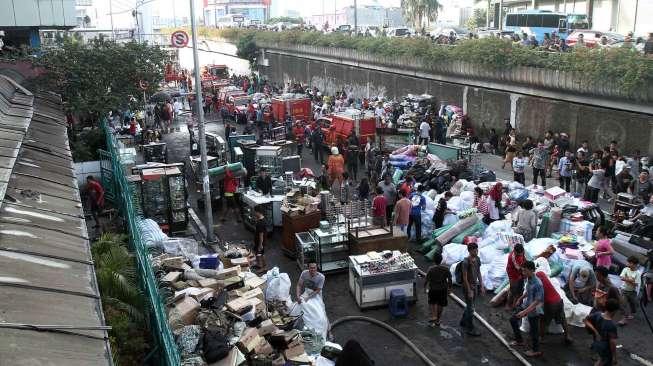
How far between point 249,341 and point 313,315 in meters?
1.53

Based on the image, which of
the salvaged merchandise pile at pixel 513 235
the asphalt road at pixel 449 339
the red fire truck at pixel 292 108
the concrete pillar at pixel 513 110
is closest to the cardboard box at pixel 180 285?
the asphalt road at pixel 449 339

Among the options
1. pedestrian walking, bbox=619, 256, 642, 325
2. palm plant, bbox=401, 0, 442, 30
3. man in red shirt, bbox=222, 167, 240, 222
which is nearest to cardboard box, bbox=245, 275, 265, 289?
man in red shirt, bbox=222, 167, 240, 222

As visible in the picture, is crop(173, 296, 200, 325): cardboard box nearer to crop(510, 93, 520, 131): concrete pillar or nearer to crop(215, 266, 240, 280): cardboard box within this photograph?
crop(215, 266, 240, 280): cardboard box

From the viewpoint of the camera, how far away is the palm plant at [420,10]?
6819 cm

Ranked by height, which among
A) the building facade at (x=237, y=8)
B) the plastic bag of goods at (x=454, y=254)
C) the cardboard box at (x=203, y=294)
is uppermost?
the building facade at (x=237, y=8)

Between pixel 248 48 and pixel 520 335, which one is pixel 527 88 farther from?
pixel 248 48

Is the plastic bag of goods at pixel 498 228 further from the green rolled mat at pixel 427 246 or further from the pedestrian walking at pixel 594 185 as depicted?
the pedestrian walking at pixel 594 185

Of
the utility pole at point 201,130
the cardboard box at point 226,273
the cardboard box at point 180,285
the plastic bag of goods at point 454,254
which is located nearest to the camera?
the cardboard box at point 180,285

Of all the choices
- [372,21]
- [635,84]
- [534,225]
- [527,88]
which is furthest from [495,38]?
[372,21]

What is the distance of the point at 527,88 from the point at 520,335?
17.0 metres

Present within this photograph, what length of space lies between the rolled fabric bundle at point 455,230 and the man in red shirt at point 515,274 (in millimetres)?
3219

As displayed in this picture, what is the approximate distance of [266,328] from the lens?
9.01 meters

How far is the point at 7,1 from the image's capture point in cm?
2359

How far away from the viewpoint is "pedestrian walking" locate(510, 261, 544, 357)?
895cm
